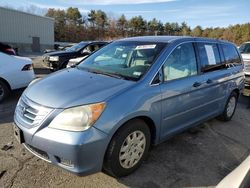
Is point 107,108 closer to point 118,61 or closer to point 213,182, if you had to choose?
point 118,61

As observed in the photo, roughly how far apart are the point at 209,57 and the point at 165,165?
6.92 ft

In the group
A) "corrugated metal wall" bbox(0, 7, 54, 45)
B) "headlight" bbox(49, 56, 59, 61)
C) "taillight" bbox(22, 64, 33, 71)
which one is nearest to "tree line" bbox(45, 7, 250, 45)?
"corrugated metal wall" bbox(0, 7, 54, 45)

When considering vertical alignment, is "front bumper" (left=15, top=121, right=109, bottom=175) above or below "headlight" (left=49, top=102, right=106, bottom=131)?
below

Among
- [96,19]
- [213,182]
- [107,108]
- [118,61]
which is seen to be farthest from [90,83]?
[96,19]

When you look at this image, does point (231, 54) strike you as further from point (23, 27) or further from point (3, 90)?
point (23, 27)

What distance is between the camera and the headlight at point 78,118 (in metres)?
2.75

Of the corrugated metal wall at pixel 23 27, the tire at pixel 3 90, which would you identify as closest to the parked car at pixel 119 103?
the tire at pixel 3 90

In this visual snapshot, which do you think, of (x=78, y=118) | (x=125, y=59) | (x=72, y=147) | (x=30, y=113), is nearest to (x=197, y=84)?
(x=125, y=59)

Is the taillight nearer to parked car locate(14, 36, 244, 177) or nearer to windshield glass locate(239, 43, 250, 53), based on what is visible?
parked car locate(14, 36, 244, 177)

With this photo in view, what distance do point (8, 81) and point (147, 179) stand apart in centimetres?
447

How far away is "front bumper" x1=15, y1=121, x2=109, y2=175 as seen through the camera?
105 inches

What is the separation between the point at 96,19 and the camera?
66.2 meters

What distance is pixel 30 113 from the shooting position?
3033 millimetres

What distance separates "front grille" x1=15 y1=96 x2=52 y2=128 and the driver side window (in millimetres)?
1649
